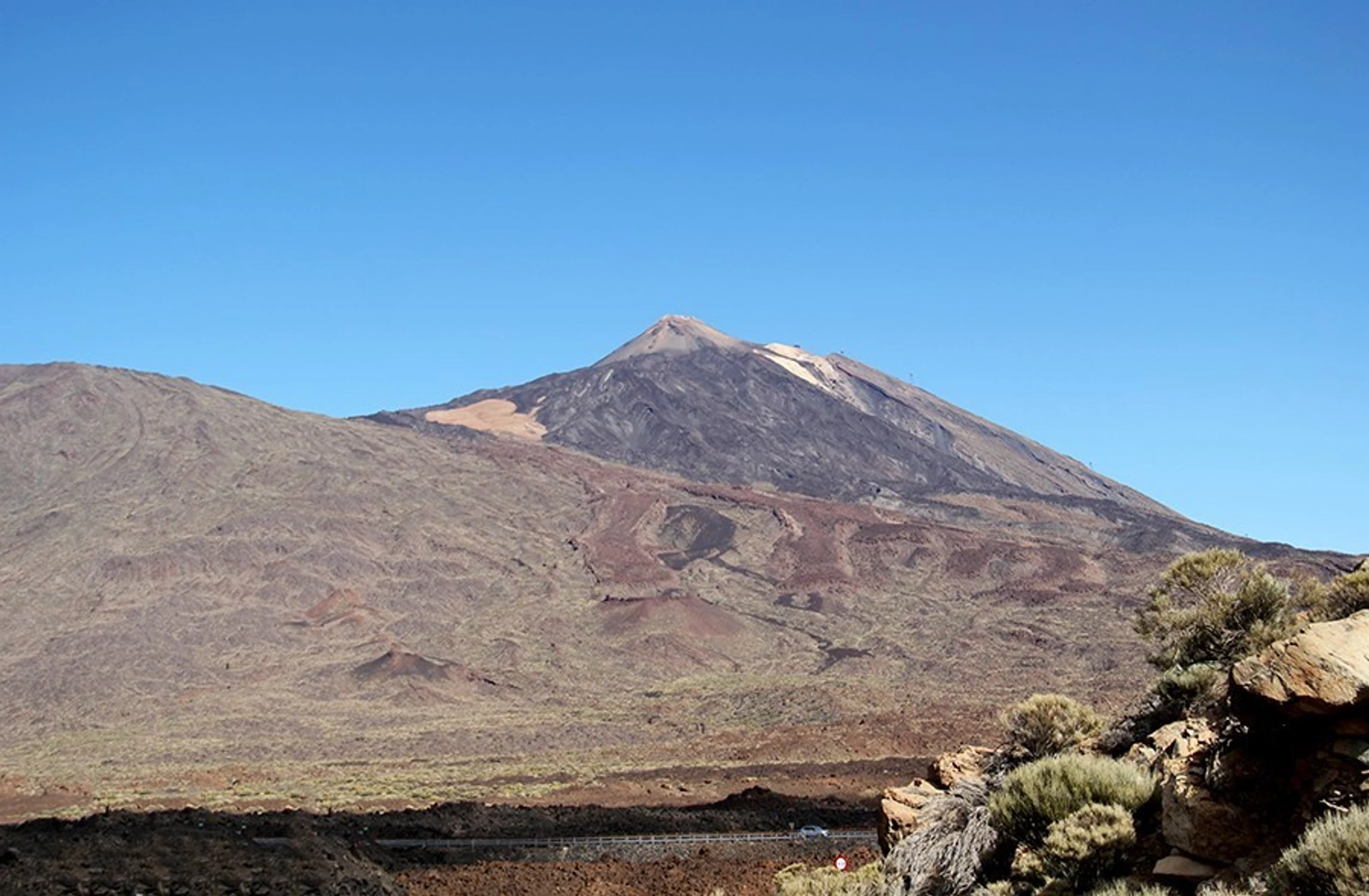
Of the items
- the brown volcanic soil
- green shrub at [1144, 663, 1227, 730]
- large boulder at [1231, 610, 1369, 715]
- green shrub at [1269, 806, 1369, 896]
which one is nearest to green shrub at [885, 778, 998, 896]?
green shrub at [1144, 663, 1227, 730]

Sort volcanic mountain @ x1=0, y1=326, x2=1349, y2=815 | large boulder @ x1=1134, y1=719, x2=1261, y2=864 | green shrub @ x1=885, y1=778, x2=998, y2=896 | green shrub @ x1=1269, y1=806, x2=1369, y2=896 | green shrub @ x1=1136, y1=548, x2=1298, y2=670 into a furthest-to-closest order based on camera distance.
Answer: volcanic mountain @ x1=0, y1=326, x2=1349, y2=815 → green shrub @ x1=1136, y1=548, x2=1298, y2=670 → green shrub @ x1=885, y1=778, x2=998, y2=896 → large boulder @ x1=1134, y1=719, x2=1261, y2=864 → green shrub @ x1=1269, y1=806, x2=1369, y2=896

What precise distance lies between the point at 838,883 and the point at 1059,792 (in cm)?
227

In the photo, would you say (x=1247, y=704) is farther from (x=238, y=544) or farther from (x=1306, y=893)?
(x=238, y=544)

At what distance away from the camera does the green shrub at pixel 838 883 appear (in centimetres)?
1041

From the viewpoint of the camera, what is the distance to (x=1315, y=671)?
24.9 ft

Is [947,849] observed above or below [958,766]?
below

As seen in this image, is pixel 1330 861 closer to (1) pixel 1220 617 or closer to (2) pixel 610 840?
(1) pixel 1220 617

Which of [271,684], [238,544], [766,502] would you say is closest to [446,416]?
[766,502]

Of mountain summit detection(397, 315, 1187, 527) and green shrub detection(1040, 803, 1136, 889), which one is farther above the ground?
mountain summit detection(397, 315, 1187, 527)

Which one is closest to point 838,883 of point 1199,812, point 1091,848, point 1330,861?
point 1091,848

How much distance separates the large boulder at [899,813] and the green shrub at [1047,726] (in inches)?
36.4

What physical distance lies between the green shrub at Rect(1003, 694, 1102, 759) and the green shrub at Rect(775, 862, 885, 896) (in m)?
2.00

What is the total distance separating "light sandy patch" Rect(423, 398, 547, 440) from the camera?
174500mm

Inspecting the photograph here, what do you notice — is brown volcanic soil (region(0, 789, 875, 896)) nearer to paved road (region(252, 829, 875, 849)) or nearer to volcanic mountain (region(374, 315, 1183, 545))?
paved road (region(252, 829, 875, 849))
